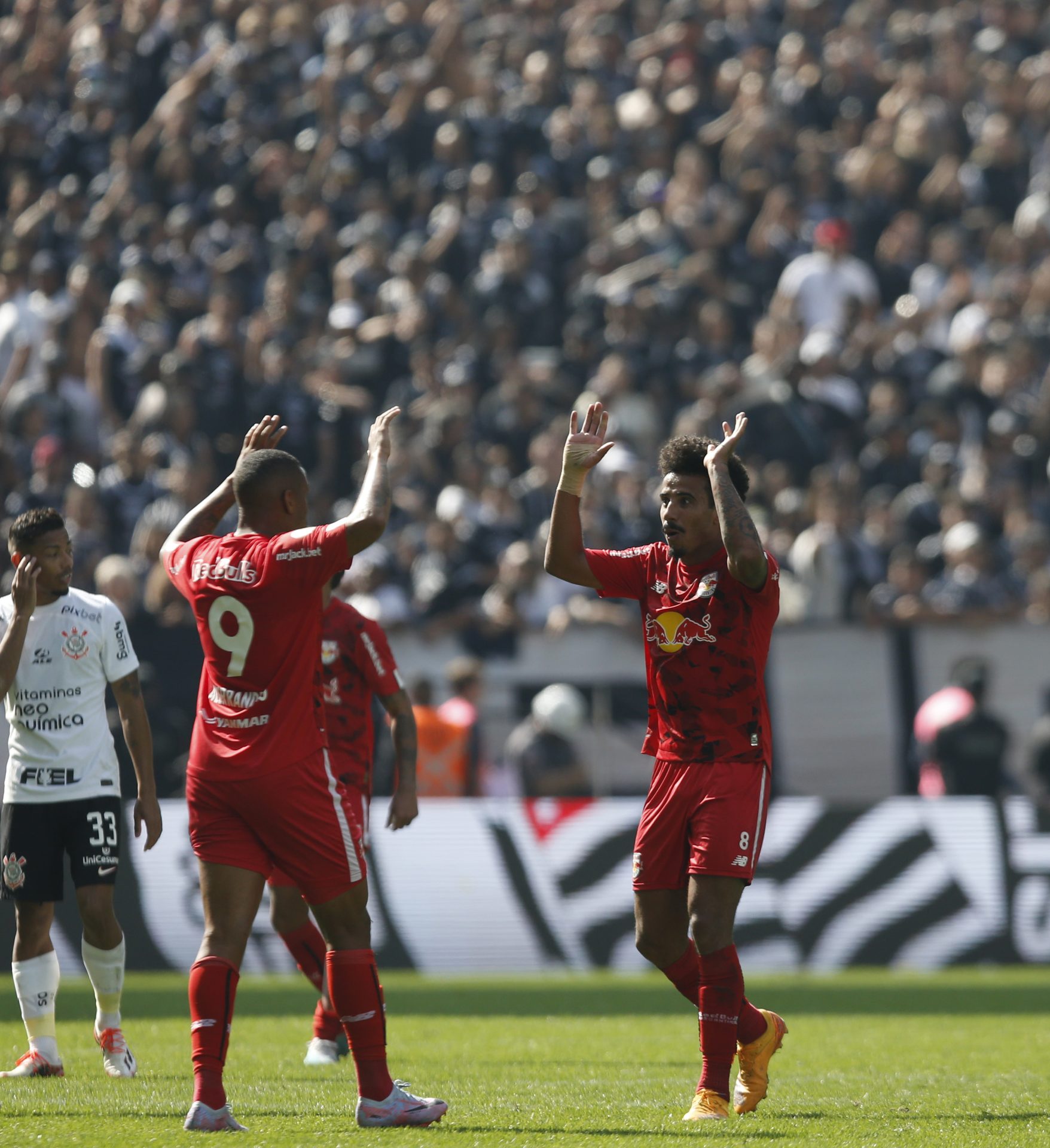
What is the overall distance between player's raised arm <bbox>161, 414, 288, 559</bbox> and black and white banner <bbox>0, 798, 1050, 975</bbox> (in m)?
7.36

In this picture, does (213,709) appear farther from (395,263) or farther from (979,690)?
(395,263)

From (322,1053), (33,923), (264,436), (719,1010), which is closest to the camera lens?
(719,1010)

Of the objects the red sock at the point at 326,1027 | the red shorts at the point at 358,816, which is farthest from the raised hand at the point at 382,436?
the red sock at the point at 326,1027

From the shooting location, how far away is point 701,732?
7027 mm

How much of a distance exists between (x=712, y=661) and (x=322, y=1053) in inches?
130

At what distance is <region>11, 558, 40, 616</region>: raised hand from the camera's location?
24.6ft

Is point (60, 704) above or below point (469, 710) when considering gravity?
above

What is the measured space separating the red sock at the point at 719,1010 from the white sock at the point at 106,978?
2876 mm

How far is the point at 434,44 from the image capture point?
75.2ft

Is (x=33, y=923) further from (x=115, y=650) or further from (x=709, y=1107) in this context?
(x=709, y=1107)

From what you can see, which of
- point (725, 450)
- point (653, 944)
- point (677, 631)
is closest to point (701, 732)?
point (677, 631)

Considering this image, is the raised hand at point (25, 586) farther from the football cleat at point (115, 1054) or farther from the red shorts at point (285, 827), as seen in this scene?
the football cleat at point (115, 1054)

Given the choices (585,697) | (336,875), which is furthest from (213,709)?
(585,697)

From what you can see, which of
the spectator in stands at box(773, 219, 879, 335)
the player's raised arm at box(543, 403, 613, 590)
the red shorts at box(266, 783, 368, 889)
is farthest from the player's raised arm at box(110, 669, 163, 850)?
the spectator in stands at box(773, 219, 879, 335)
